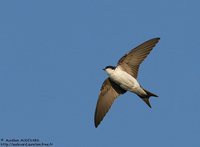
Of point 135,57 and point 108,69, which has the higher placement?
point 135,57

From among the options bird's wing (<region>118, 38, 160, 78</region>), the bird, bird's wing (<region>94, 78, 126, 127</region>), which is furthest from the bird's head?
bird's wing (<region>94, 78, 126, 127</region>)

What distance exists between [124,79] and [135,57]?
544 millimetres

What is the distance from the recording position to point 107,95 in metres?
10.6

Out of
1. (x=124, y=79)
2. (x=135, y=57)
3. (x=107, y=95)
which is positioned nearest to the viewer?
(x=124, y=79)

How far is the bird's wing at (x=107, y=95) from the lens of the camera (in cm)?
1048

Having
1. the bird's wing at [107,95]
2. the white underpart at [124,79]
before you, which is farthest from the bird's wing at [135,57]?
the bird's wing at [107,95]

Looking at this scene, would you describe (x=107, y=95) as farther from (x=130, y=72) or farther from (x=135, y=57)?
(x=135, y=57)

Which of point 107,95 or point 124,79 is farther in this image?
point 107,95

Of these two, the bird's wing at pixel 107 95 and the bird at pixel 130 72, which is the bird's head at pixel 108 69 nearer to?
the bird at pixel 130 72

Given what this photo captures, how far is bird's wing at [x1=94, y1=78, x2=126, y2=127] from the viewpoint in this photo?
1048cm

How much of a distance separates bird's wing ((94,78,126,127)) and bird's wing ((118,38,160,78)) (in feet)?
1.88

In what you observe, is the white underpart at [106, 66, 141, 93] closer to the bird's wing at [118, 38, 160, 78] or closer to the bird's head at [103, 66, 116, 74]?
the bird's head at [103, 66, 116, 74]

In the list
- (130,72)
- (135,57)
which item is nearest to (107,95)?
(130,72)

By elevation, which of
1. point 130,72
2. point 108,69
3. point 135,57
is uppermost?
point 135,57
